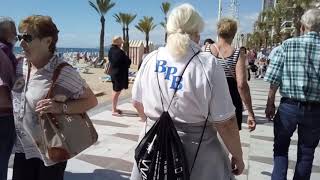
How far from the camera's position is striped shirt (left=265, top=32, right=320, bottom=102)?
404 centimetres

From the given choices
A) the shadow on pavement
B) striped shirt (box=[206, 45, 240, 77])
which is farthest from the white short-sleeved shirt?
the shadow on pavement

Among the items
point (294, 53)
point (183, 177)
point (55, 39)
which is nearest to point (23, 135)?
point (55, 39)

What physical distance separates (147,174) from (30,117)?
90cm

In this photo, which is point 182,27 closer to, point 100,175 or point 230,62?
point 230,62

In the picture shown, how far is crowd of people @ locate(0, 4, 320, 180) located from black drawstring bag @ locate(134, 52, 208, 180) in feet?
0.22

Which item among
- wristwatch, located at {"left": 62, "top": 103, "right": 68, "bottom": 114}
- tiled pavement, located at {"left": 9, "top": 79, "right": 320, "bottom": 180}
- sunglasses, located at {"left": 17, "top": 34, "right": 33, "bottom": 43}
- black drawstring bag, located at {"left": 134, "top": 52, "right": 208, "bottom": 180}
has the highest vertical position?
sunglasses, located at {"left": 17, "top": 34, "right": 33, "bottom": 43}

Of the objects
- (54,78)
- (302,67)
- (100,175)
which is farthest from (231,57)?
(54,78)

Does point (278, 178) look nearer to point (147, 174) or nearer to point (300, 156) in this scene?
point (300, 156)

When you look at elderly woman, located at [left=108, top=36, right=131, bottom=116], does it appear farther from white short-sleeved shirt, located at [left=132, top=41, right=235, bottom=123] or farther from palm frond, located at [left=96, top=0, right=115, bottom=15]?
palm frond, located at [left=96, top=0, right=115, bottom=15]

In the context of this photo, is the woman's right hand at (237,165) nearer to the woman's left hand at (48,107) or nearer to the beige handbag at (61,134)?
the beige handbag at (61,134)

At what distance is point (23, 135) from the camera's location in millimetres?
3168

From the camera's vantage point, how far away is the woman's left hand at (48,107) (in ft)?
9.63

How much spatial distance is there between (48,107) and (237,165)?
1.20 m

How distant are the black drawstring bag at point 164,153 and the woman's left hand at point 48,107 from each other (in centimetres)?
64
